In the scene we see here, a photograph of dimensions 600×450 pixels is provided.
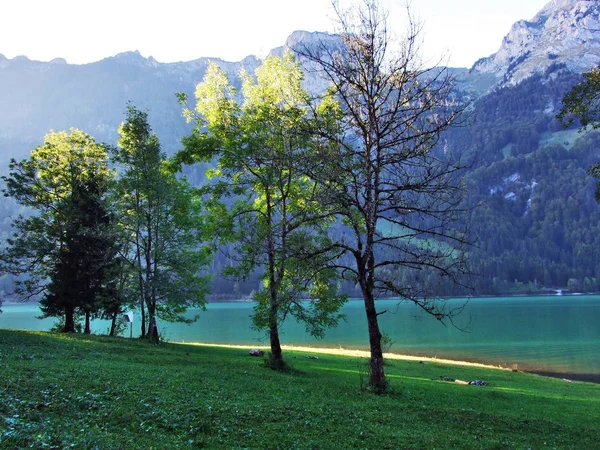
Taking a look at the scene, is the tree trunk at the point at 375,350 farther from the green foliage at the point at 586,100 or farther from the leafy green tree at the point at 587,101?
the green foliage at the point at 586,100

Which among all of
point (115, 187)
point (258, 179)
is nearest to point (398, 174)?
point (258, 179)

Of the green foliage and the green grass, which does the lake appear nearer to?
the green grass

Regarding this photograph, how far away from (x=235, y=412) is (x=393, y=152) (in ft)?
33.2

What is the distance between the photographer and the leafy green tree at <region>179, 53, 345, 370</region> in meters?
21.9

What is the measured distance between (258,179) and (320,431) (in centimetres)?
1638

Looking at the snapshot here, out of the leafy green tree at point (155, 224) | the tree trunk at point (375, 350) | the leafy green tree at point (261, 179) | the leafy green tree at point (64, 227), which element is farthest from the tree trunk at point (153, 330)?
the tree trunk at point (375, 350)

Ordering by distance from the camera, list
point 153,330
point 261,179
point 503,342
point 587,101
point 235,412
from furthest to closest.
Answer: point 503,342 → point 153,330 → point 261,179 → point 587,101 → point 235,412

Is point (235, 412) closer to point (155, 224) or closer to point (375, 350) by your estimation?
point (375, 350)

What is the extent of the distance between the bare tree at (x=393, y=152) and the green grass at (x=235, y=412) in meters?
3.62

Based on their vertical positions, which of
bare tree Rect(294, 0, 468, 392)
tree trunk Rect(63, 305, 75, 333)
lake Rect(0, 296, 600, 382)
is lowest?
lake Rect(0, 296, 600, 382)

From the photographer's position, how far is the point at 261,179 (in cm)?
2405

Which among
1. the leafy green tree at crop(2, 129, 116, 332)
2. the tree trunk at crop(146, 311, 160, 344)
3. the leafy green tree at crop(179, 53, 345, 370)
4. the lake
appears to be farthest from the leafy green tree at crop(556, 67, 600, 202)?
the leafy green tree at crop(2, 129, 116, 332)

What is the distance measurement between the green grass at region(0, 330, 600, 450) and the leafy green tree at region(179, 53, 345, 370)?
3720mm

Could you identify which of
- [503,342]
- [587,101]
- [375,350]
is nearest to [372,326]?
[375,350]
